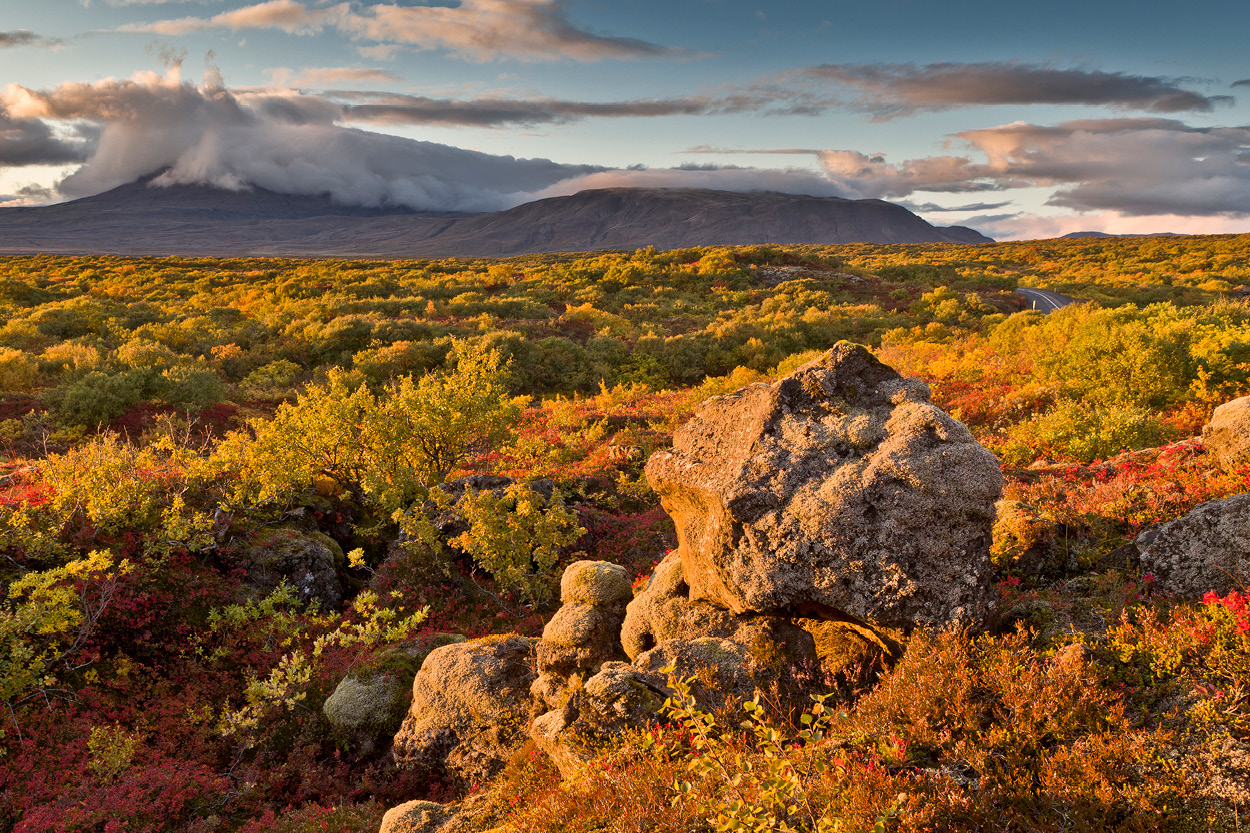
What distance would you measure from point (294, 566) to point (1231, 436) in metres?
12.1

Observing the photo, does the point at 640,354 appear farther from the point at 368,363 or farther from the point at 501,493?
the point at 501,493

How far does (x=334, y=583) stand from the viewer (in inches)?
372

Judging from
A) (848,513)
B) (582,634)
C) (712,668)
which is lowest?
(582,634)

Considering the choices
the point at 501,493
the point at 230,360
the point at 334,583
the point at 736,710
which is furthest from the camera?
the point at 230,360

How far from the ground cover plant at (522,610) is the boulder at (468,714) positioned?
0.34 meters

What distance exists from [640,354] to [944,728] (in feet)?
81.6

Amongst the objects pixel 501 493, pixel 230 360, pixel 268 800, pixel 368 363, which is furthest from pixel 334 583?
pixel 230 360

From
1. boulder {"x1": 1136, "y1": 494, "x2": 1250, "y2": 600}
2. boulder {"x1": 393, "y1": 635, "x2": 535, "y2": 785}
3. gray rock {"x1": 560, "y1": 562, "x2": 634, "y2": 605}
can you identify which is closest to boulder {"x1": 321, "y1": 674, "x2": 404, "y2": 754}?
boulder {"x1": 393, "y1": 635, "x2": 535, "y2": 785}

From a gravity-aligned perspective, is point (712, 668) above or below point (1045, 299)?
below

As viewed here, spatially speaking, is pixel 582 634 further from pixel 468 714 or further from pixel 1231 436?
pixel 1231 436

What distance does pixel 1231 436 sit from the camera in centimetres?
695

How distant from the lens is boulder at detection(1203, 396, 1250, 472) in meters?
6.77

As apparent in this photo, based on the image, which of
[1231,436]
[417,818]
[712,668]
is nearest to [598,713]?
[712,668]

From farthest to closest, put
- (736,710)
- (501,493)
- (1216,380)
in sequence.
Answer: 1. (1216,380)
2. (501,493)
3. (736,710)
